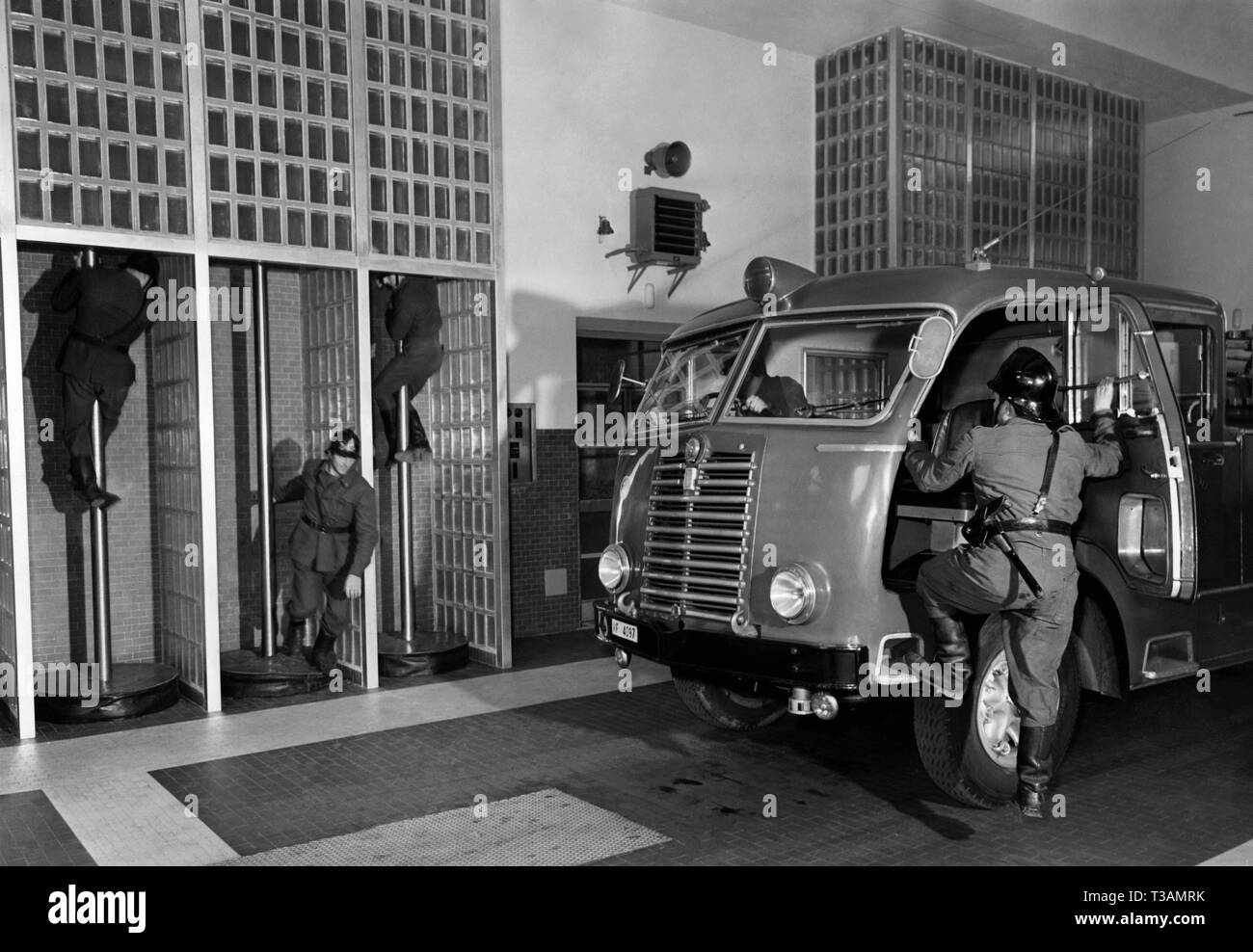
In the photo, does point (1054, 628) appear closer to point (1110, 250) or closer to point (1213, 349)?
point (1213, 349)

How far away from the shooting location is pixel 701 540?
18.4 ft

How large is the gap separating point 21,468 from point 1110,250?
11089 mm

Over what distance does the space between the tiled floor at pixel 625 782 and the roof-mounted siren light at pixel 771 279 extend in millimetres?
2549

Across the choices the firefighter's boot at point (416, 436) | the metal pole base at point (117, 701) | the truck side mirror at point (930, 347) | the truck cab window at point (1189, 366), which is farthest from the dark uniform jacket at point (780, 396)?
the metal pole base at point (117, 701)

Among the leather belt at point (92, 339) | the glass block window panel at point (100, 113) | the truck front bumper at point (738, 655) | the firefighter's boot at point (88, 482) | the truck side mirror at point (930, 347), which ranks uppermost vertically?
the glass block window panel at point (100, 113)

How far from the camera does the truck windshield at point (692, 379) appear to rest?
6.19 m

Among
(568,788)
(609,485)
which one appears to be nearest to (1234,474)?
(568,788)

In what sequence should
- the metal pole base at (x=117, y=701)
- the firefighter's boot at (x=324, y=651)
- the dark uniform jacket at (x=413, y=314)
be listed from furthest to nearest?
the dark uniform jacket at (x=413, y=314) < the firefighter's boot at (x=324, y=651) < the metal pole base at (x=117, y=701)

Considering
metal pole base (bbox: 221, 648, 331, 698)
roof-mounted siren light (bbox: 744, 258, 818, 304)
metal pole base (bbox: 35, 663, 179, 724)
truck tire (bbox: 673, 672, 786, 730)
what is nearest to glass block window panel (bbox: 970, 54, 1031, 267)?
roof-mounted siren light (bbox: 744, 258, 818, 304)

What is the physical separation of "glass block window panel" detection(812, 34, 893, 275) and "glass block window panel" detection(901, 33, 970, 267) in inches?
8.7

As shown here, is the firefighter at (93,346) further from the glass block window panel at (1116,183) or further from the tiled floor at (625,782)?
the glass block window panel at (1116,183)

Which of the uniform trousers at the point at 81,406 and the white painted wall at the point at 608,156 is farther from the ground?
the white painted wall at the point at 608,156

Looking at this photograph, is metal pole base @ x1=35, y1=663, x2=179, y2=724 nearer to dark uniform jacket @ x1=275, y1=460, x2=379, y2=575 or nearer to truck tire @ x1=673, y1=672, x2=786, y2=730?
dark uniform jacket @ x1=275, y1=460, x2=379, y2=575

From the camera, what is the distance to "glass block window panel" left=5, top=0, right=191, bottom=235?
6586mm
